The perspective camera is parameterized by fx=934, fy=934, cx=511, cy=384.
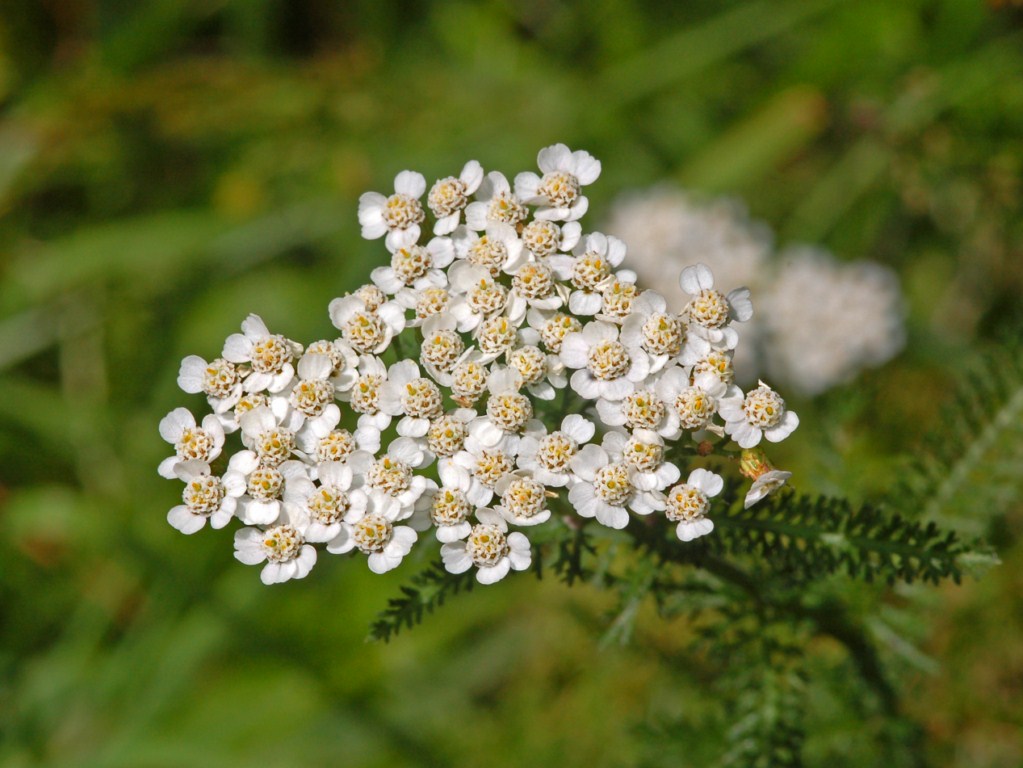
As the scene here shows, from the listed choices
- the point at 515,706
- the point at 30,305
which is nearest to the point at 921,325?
the point at 515,706

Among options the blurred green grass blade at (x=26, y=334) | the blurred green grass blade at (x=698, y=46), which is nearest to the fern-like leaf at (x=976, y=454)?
the blurred green grass blade at (x=698, y=46)

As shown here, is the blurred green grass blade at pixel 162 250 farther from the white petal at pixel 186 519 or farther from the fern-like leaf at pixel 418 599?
the fern-like leaf at pixel 418 599

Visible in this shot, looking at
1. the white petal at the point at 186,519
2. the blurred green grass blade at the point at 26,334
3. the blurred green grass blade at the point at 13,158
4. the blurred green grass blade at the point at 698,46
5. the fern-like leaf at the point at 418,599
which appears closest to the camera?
the fern-like leaf at the point at 418,599

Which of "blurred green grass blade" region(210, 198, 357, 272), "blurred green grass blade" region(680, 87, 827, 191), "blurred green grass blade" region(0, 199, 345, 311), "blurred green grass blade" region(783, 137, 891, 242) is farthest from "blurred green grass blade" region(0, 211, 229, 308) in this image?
"blurred green grass blade" region(783, 137, 891, 242)

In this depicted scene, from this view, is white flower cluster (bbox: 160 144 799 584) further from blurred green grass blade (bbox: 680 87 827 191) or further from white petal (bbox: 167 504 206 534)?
blurred green grass blade (bbox: 680 87 827 191)

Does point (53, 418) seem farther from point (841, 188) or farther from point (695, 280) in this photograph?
point (841, 188)

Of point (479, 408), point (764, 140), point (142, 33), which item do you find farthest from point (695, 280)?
point (142, 33)
